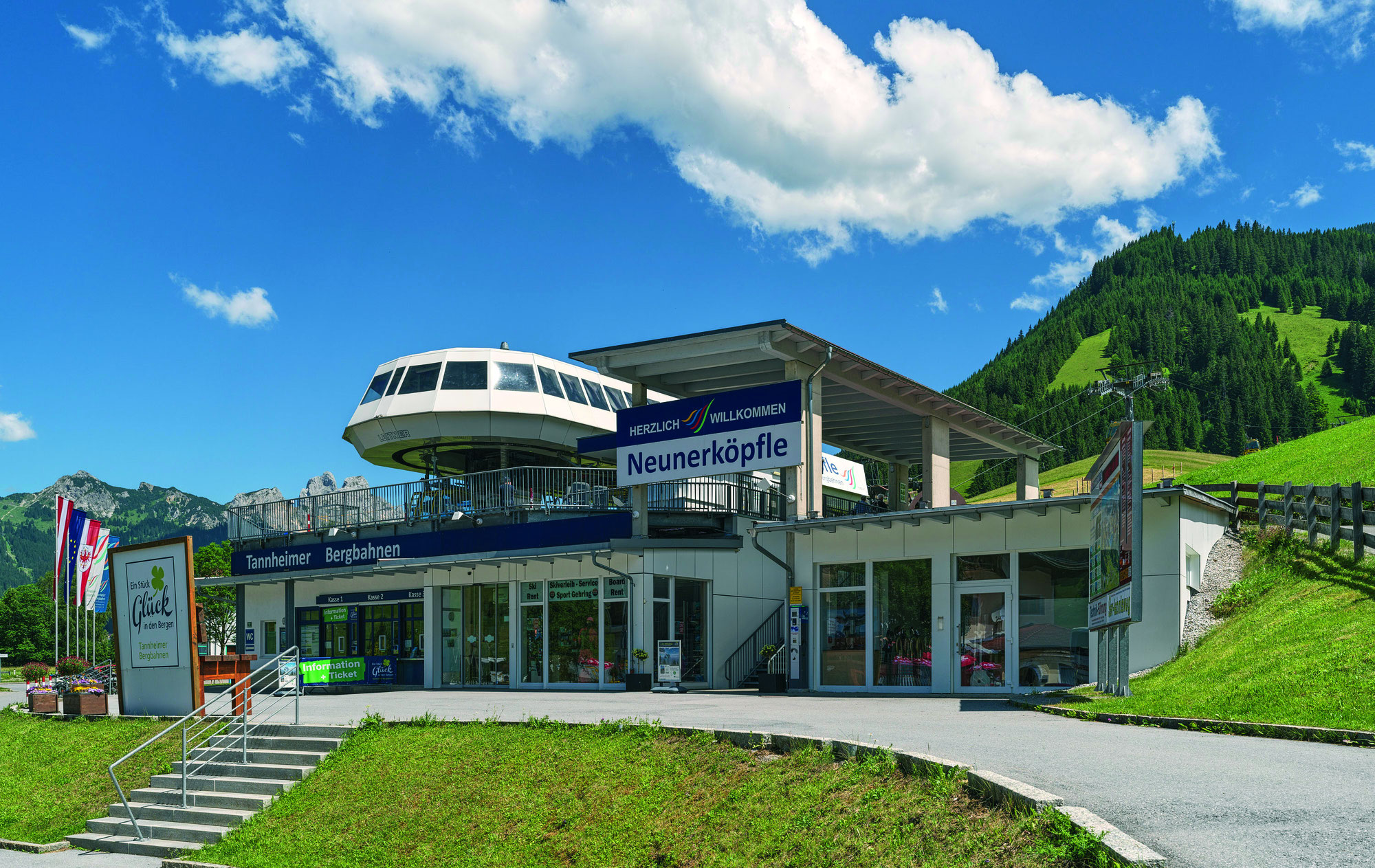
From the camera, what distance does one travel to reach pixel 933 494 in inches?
1110

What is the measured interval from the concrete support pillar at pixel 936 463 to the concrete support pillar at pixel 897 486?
3.86m

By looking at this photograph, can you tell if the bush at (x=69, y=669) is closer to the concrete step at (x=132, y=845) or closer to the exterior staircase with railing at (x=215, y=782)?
the exterior staircase with railing at (x=215, y=782)

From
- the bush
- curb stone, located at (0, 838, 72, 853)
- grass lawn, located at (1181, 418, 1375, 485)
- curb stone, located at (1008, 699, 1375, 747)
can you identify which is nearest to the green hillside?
grass lawn, located at (1181, 418, 1375, 485)

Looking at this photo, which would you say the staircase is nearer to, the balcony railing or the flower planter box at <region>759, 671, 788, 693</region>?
the flower planter box at <region>759, 671, 788, 693</region>

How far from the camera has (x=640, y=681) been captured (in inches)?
869

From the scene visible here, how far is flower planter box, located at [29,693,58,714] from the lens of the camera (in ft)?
71.4

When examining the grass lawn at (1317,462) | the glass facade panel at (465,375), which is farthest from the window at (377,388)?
the grass lawn at (1317,462)

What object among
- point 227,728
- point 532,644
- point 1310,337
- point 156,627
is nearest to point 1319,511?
point 532,644

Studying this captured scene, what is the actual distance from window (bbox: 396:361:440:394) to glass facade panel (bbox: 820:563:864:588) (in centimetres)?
1543

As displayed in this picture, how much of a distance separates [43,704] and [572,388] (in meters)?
17.2

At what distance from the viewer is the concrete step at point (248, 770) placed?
14.0 m

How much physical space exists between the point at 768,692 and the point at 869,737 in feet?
34.3

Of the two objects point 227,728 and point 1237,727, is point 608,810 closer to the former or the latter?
point 1237,727

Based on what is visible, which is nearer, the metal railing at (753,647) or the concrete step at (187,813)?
the concrete step at (187,813)
